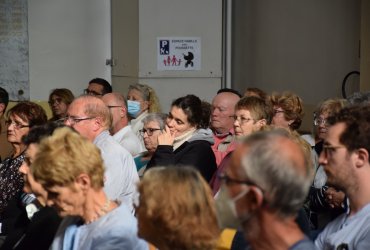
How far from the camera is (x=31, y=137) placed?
4.28 m

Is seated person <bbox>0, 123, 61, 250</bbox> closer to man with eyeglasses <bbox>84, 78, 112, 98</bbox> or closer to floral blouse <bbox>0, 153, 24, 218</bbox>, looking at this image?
floral blouse <bbox>0, 153, 24, 218</bbox>

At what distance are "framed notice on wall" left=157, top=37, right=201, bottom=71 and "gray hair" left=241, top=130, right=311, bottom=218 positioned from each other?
7.62 metres

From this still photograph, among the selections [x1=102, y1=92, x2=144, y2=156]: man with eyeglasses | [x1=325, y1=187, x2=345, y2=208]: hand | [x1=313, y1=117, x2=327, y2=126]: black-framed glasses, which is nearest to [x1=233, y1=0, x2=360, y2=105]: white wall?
[x1=313, y1=117, x2=327, y2=126]: black-framed glasses

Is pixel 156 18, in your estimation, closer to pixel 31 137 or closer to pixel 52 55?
pixel 52 55

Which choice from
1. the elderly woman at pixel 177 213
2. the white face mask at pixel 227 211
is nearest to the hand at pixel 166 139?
the elderly woman at pixel 177 213

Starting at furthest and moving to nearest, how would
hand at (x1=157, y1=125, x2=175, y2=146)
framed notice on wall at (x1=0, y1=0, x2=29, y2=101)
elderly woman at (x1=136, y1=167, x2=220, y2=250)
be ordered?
framed notice on wall at (x1=0, y1=0, x2=29, y2=101) → hand at (x1=157, y1=125, x2=175, y2=146) → elderly woman at (x1=136, y1=167, x2=220, y2=250)

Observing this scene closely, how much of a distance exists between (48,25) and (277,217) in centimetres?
825

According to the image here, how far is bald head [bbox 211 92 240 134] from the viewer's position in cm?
654

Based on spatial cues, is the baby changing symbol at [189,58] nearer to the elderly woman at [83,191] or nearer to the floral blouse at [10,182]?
the floral blouse at [10,182]

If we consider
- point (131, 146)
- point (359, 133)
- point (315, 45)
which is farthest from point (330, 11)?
point (359, 133)

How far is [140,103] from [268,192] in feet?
17.1

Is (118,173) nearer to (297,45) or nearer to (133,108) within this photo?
(133,108)

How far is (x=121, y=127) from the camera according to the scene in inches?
268

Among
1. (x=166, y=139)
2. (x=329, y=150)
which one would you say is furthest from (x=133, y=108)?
(x=329, y=150)
